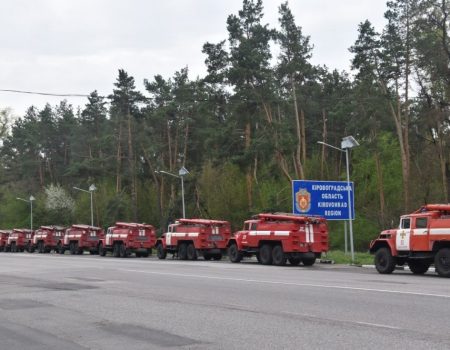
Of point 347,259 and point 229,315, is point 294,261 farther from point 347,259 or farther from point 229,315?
point 229,315

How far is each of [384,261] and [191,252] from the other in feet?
51.6

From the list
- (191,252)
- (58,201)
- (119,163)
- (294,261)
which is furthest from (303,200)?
(58,201)

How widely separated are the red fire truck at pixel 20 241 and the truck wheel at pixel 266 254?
33.3 meters

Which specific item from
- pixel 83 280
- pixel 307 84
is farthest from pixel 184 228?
pixel 307 84

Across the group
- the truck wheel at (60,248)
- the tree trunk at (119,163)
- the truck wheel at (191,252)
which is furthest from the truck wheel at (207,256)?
the tree trunk at (119,163)

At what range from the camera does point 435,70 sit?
132 ft

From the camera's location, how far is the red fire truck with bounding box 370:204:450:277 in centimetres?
2202

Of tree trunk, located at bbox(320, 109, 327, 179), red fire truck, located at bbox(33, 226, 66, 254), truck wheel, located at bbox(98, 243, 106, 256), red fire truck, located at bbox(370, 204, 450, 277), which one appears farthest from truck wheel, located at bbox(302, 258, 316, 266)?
tree trunk, located at bbox(320, 109, 327, 179)

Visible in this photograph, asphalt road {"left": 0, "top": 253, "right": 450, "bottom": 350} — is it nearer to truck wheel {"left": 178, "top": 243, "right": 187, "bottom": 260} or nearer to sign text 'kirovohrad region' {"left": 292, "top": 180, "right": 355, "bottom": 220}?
sign text 'kirovohrad region' {"left": 292, "top": 180, "right": 355, "bottom": 220}

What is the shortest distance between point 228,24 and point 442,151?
64.9 feet

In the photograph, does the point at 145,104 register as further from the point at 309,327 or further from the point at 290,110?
the point at 309,327

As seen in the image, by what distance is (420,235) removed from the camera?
894 inches

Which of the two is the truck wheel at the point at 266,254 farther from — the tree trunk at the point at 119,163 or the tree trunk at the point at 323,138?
the tree trunk at the point at 119,163

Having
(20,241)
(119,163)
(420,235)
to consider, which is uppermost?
(119,163)
